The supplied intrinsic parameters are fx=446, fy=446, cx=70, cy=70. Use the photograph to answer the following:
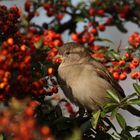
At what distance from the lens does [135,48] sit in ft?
15.9

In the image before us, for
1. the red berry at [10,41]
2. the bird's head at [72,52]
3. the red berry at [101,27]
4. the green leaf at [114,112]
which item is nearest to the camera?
the red berry at [10,41]

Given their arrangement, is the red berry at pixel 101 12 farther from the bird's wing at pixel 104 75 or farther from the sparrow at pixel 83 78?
the bird's wing at pixel 104 75

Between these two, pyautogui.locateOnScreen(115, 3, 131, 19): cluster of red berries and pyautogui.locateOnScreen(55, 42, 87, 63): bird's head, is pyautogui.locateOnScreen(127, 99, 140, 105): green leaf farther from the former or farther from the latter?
pyautogui.locateOnScreen(115, 3, 131, 19): cluster of red berries

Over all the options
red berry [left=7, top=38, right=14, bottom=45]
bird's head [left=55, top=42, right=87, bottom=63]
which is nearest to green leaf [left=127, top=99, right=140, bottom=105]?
red berry [left=7, top=38, right=14, bottom=45]

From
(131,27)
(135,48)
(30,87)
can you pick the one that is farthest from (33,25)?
(131,27)

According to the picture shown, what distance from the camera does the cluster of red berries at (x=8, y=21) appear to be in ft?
10.7

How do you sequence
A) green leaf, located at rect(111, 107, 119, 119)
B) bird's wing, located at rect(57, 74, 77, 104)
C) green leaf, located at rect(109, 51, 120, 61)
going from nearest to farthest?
1. green leaf, located at rect(111, 107, 119, 119)
2. green leaf, located at rect(109, 51, 120, 61)
3. bird's wing, located at rect(57, 74, 77, 104)

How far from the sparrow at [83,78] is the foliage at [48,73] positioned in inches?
5.9

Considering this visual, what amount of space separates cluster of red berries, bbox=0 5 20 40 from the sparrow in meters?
1.29

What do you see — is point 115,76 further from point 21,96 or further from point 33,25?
point 21,96

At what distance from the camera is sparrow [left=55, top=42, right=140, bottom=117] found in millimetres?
4805

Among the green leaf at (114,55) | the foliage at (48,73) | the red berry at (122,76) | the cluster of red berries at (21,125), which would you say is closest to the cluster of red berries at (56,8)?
the foliage at (48,73)

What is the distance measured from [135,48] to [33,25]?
3.86 ft

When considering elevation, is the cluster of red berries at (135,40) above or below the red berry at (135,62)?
above
